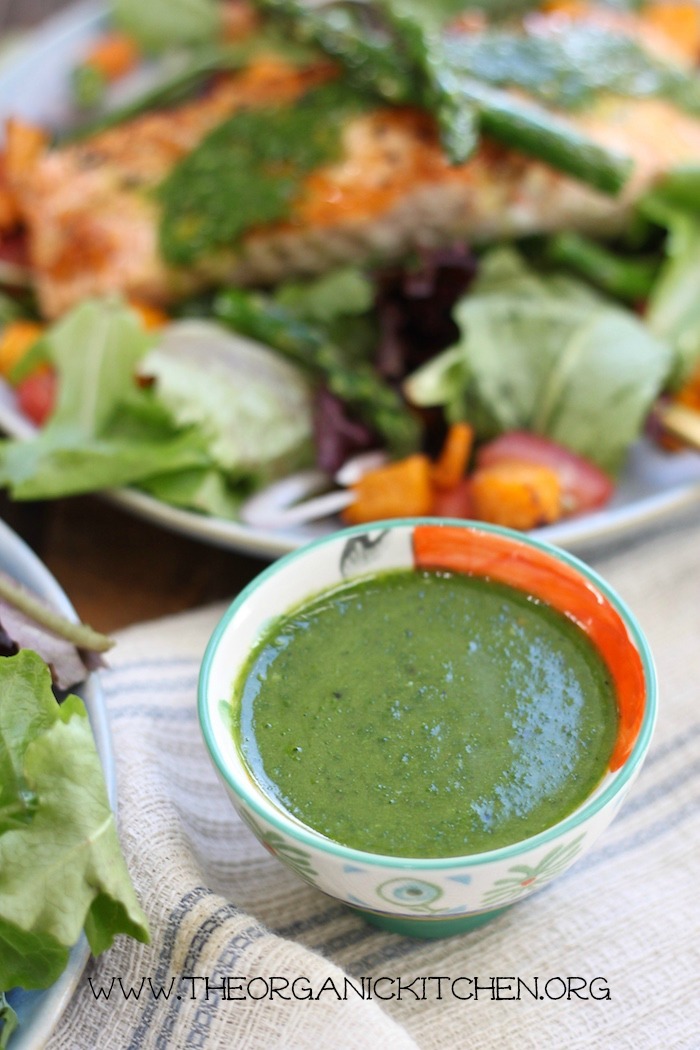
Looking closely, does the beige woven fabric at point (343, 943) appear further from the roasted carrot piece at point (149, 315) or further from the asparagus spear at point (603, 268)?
the asparagus spear at point (603, 268)

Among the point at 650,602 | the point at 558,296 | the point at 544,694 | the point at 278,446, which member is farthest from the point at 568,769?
the point at 558,296

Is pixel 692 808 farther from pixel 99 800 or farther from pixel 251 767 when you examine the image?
pixel 99 800

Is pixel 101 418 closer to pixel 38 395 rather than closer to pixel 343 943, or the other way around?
pixel 38 395

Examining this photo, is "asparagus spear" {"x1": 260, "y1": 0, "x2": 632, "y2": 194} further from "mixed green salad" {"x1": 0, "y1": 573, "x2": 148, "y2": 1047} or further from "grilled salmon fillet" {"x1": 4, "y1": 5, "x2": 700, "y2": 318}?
"mixed green salad" {"x1": 0, "y1": 573, "x2": 148, "y2": 1047}

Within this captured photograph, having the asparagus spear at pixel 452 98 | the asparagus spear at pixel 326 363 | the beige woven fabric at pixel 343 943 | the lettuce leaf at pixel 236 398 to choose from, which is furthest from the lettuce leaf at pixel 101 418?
the asparagus spear at pixel 452 98

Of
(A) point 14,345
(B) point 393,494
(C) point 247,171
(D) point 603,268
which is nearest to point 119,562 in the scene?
(B) point 393,494

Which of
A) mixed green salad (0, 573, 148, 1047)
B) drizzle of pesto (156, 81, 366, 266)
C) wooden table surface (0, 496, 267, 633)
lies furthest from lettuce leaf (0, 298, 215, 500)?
mixed green salad (0, 573, 148, 1047)
